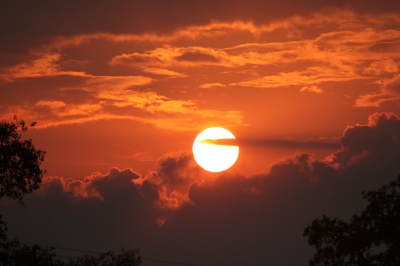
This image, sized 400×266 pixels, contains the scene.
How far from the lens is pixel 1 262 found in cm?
3019

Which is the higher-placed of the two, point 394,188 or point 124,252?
point 394,188

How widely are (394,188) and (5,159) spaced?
2897cm

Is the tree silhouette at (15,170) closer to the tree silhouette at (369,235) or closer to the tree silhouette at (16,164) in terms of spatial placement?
the tree silhouette at (16,164)

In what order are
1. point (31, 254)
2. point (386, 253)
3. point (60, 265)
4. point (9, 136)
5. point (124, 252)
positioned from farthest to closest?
point (124, 252) → point (60, 265) → point (386, 253) → point (31, 254) → point (9, 136)

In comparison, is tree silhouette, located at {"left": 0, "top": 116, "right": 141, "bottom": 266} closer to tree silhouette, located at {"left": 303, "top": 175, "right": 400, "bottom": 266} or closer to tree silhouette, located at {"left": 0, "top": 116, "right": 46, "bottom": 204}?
tree silhouette, located at {"left": 0, "top": 116, "right": 46, "bottom": 204}

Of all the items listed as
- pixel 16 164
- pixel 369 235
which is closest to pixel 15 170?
pixel 16 164

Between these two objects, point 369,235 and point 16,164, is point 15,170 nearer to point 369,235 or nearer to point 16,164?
point 16,164

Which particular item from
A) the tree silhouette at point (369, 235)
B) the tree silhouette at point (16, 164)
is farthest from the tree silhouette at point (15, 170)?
the tree silhouette at point (369, 235)

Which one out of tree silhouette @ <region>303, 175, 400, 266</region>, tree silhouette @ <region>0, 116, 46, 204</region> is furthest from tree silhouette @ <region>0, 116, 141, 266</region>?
tree silhouette @ <region>303, 175, 400, 266</region>

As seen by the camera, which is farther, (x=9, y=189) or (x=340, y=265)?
(x=340, y=265)

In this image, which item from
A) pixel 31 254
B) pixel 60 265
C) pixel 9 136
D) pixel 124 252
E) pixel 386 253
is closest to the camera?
pixel 9 136

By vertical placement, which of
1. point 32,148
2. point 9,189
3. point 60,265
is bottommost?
point 60,265

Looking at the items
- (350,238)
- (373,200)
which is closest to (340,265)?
(350,238)

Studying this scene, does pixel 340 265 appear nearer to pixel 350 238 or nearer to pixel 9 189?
pixel 350 238
